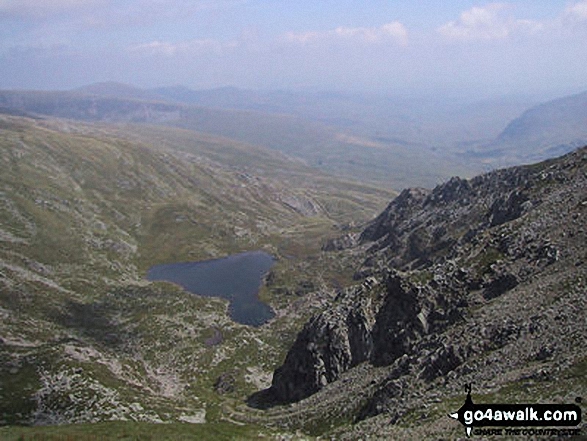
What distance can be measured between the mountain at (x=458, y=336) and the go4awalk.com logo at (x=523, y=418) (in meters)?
2.14

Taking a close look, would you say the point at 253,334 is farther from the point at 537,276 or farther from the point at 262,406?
the point at 537,276

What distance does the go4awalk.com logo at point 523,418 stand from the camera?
1871 inches

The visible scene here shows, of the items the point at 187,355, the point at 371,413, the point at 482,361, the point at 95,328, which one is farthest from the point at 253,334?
the point at 482,361

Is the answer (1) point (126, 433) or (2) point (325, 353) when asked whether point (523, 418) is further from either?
(2) point (325, 353)

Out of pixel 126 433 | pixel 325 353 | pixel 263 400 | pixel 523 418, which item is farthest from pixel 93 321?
pixel 523 418

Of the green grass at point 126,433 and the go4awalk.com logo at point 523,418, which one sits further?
the green grass at point 126,433

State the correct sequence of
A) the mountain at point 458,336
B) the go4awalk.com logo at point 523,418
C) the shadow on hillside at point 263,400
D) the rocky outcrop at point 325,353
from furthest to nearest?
the shadow on hillside at point 263,400
the rocky outcrop at point 325,353
the mountain at point 458,336
the go4awalk.com logo at point 523,418

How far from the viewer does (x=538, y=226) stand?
351ft

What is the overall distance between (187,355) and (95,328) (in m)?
36.9

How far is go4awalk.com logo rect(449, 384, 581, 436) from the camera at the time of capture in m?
47.5

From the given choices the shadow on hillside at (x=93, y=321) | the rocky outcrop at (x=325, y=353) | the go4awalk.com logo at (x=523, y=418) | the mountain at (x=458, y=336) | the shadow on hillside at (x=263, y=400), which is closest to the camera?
the go4awalk.com logo at (x=523, y=418)

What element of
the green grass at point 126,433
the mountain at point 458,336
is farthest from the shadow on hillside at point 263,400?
the green grass at point 126,433

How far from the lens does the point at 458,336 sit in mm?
82062

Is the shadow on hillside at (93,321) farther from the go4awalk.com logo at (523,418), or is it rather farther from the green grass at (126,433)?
the go4awalk.com logo at (523,418)
